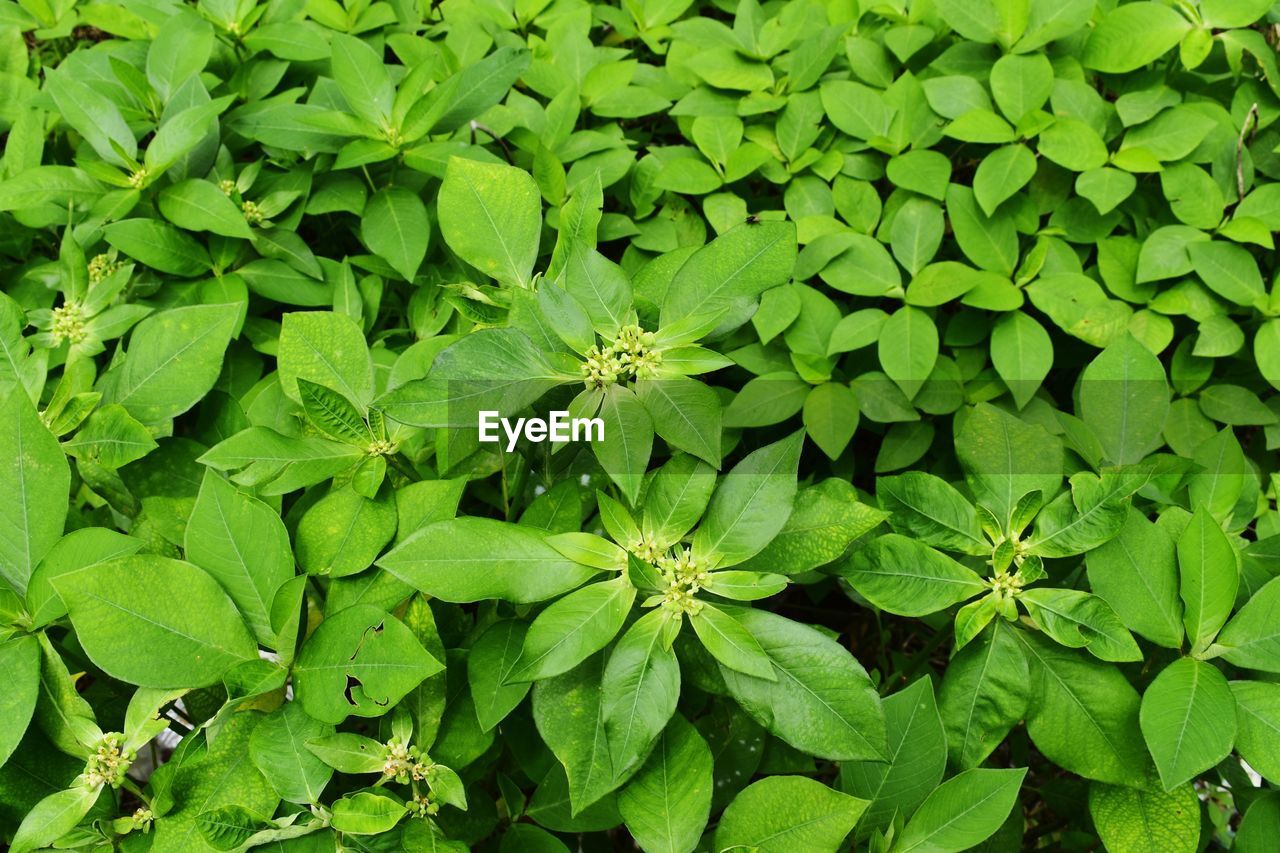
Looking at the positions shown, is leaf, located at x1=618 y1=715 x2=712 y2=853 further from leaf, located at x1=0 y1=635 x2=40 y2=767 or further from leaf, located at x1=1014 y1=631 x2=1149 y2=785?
leaf, located at x1=0 y1=635 x2=40 y2=767

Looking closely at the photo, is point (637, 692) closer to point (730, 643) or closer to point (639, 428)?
point (730, 643)

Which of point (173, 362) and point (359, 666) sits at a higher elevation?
point (173, 362)

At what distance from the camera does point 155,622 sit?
3.88ft

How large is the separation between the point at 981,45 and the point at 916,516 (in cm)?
125

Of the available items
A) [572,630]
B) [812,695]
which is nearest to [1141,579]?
[812,695]

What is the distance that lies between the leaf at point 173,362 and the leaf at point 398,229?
0.35m

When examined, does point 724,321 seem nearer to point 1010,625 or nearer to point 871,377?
point 1010,625

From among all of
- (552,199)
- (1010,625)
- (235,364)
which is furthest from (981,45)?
(235,364)

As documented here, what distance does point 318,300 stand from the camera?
71.7 inches

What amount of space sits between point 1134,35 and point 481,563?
1745 millimetres

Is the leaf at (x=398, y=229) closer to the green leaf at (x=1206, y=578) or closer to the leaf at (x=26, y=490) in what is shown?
the leaf at (x=26, y=490)

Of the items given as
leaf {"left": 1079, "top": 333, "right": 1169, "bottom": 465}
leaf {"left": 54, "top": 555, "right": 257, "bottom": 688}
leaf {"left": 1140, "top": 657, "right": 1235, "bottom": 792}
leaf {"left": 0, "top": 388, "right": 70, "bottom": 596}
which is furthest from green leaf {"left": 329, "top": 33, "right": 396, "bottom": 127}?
leaf {"left": 1140, "top": 657, "right": 1235, "bottom": 792}

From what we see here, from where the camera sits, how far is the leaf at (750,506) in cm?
119

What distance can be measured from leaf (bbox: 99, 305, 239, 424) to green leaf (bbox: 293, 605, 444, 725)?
1.66 feet
